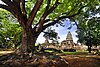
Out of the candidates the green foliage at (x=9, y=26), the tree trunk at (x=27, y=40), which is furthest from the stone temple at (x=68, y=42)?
the tree trunk at (x=27, y=40)

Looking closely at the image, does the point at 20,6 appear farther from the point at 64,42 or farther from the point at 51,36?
the point at 64,42

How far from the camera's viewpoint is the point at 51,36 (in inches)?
2472

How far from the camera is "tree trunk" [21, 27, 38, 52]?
57.3 feet

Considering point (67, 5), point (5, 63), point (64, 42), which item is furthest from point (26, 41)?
point (64, 42)

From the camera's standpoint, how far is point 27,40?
18.0m

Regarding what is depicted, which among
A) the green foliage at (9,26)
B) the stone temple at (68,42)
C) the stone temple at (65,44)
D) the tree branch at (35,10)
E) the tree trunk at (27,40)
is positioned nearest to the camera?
the tree branch at (35,10)

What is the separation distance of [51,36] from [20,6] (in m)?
44.8

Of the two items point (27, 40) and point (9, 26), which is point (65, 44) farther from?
point (27, 40)

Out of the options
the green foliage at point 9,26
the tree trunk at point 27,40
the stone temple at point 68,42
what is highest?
the green foliage at point 9,26

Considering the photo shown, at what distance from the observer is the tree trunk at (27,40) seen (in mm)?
17453

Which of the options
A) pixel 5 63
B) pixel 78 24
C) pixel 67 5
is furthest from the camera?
pixel 78 24

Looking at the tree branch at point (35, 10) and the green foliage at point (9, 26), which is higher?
the green foliage at point (9, 26)

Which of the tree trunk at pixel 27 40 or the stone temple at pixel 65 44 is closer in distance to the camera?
the tree trunk at pixel 27 40

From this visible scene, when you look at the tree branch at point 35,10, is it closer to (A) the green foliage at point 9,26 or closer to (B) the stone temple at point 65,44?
(A) the green foliage at point 9,26
